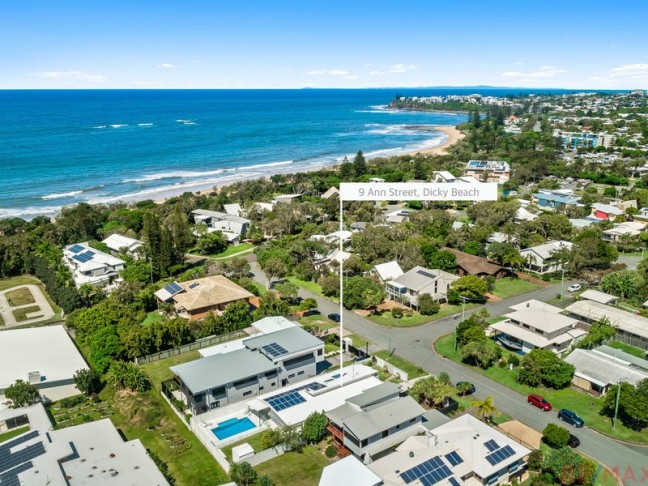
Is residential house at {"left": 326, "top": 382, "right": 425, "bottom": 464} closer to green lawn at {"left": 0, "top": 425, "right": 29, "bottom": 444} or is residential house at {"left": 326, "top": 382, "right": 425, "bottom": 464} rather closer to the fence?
the fence

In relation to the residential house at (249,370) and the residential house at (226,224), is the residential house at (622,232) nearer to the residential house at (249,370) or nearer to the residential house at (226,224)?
the residential house at (249,370)

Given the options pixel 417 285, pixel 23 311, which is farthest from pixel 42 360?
pixel 417 285

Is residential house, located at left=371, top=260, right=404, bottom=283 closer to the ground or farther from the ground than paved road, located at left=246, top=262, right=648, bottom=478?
farther from the ground

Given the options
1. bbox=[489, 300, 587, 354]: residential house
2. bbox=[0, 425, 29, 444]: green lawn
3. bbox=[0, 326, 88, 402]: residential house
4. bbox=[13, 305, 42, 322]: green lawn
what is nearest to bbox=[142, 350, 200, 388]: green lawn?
bbox=[0, 326, 88, 402]: residential house

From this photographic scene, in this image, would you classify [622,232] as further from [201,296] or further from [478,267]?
[201,296]

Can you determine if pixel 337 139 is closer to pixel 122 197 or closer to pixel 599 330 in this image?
pixel 122 197

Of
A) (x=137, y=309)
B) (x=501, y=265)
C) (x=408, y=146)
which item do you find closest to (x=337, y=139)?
(x=408, y=146)

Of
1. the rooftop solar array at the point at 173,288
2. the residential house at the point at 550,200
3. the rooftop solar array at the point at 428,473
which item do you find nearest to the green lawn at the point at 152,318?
the rooftop solar array at the point at 173,288
